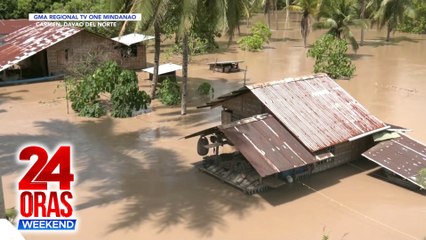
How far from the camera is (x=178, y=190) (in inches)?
546

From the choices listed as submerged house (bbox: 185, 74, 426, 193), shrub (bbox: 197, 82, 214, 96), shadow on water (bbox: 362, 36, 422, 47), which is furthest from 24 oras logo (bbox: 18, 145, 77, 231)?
shadow on water (bbox: 362, 36, 422, 47)

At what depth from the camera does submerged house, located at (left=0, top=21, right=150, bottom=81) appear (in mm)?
26911

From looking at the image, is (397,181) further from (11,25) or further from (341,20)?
(11,25)

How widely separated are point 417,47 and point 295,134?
31801mm

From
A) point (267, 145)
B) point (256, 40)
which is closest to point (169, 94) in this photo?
point (267, 145)

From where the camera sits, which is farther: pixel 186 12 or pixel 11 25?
pixel 11 25

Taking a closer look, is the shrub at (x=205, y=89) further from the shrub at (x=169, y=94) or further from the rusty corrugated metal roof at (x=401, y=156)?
the rusty corrugated metal roof at (x=401, y=156)

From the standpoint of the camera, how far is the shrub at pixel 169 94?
22.5 metres

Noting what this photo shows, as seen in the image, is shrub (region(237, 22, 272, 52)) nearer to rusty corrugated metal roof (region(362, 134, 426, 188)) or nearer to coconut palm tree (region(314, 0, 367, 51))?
coconut palm tree (region(314, 0, 367, 51))

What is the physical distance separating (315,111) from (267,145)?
2.51 metres

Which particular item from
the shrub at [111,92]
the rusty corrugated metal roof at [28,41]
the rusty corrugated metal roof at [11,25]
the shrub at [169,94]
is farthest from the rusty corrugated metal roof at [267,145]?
the rusty corrugated metal roof at [11,25]

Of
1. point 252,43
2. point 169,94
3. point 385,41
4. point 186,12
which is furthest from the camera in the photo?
point 385,41

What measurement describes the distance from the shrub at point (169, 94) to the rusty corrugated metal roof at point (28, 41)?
7.40 metres

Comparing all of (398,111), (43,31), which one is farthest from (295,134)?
(43,31)
